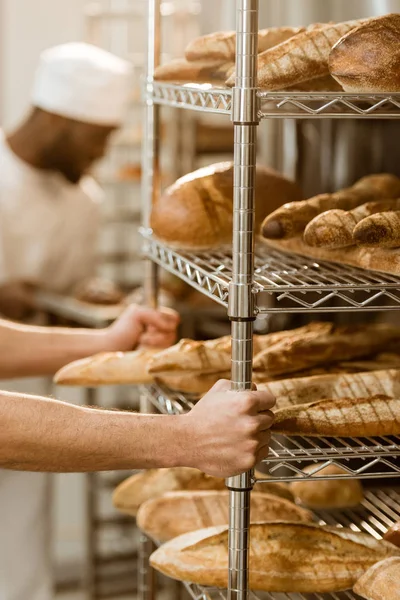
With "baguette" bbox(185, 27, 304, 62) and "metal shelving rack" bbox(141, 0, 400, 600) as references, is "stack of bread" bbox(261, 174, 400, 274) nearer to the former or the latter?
"metal shelving rack" bbox(141, 0, 400, 600)

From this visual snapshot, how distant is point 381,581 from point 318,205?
0.56 m

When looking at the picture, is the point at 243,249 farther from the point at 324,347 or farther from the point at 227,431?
the point at 324,347

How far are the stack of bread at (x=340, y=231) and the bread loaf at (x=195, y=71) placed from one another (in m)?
0.24

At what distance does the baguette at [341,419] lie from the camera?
1326mm

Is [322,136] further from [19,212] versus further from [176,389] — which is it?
[19,212]

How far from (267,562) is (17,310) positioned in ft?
5.97

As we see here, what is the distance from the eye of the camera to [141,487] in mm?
1763

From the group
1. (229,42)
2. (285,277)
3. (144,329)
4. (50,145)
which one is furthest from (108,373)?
(50,145)

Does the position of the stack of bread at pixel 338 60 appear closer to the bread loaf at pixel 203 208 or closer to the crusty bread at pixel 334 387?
the bread loaf at pixel 203 208

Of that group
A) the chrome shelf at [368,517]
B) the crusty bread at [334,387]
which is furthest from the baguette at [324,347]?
the chrome shelf at [368,517]

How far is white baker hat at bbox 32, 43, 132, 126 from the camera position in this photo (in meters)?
3.03

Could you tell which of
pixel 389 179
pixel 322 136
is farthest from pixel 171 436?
pixel 322 136

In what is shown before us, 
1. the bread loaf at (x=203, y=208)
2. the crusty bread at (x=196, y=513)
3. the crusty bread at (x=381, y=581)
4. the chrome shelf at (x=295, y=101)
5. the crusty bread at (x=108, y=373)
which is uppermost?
the chrome shelf at (x=295, y=101)

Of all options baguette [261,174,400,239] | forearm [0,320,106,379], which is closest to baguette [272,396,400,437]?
baguette [261,174,400,239]
